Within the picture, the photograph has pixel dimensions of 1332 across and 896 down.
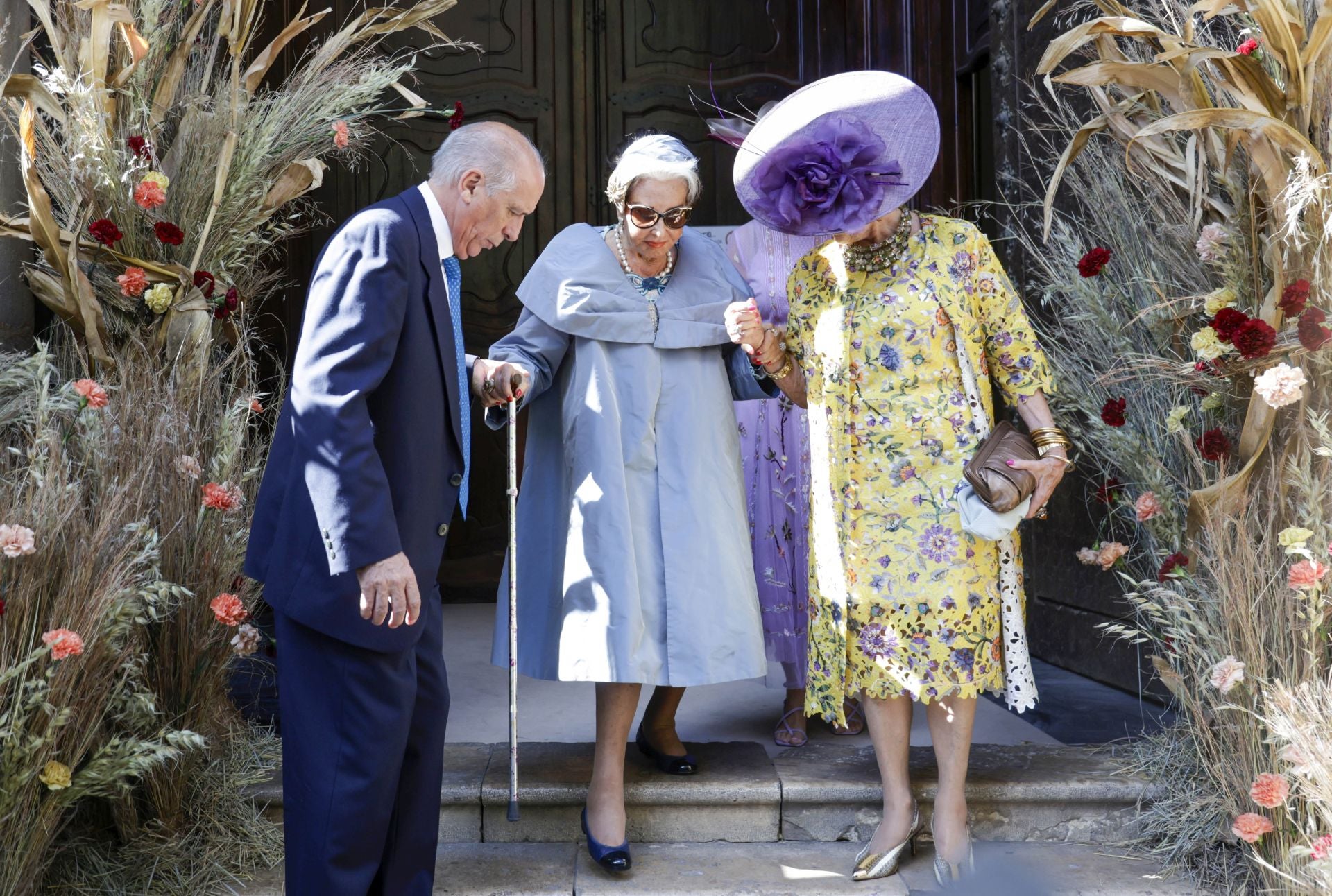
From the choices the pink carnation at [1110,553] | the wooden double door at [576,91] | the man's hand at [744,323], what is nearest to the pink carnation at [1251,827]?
the pink carnation at [1110,553]

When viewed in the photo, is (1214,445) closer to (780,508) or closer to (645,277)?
(780,508)

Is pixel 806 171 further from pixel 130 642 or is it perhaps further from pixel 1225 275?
pixel 130 642

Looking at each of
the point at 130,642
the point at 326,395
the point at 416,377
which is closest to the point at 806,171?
the point at 416,377

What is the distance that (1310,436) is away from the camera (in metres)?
2.76

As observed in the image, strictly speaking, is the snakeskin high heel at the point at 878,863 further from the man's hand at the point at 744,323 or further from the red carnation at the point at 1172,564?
the man's hand at the point at 744,323

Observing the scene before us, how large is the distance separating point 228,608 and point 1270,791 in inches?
87.5

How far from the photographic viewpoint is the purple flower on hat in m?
2.72

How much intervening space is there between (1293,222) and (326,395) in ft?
6.48

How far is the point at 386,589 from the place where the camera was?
223 cm

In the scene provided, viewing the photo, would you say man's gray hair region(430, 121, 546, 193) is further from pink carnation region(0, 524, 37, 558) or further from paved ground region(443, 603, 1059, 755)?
paved ground region(443, 603, 1059, 755)

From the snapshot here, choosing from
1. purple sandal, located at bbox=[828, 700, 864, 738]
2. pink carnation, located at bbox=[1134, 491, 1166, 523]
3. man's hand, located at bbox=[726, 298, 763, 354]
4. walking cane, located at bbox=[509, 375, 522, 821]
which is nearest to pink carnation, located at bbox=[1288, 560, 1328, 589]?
pink carnation, located at bbox=[1134, 491, 1166, 523]

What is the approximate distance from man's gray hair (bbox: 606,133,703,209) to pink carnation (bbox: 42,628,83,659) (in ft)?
4.89

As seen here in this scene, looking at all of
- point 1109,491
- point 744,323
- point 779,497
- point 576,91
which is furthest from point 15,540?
point 576,91

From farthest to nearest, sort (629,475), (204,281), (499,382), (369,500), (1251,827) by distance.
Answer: (204,281) < (629,475) < (499,382) < (1251,827) < (369,500)
